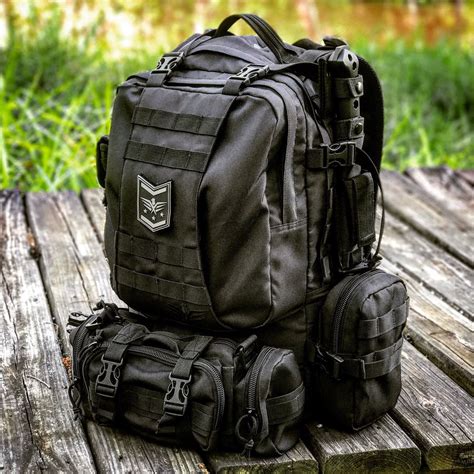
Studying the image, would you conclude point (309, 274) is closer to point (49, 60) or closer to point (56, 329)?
point (56, 329)

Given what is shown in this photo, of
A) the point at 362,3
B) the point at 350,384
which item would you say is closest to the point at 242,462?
the point at 350,384

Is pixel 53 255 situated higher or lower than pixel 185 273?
lower

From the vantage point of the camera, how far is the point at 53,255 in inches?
126

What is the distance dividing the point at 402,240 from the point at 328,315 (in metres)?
1.48

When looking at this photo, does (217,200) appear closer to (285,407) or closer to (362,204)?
(362,204)

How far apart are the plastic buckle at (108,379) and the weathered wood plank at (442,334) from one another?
3.06 feet

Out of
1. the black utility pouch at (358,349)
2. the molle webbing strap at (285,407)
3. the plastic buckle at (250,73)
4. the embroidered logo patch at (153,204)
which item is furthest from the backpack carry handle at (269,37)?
the molle webbing strap at (285,407)

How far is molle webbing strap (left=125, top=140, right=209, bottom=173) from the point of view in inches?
77.2

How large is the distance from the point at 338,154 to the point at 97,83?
356cm

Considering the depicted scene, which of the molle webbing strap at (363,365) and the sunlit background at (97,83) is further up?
the molle webbing strap at (363,365)

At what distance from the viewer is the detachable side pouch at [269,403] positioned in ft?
6.29

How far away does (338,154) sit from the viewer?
6.68 feet

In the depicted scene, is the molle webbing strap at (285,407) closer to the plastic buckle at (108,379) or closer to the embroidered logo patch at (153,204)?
the plastic buckle at (108,379)

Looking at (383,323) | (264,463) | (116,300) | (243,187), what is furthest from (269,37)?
(116,300)
